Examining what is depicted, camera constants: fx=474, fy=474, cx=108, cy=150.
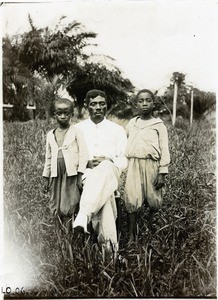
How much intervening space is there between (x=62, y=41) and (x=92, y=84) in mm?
247

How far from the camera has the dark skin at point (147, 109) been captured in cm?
208

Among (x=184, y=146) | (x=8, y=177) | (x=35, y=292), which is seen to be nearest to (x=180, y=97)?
(x=184, y=146)

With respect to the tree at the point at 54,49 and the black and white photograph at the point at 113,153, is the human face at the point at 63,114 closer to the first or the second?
the black and white photograph at the point at 113,153

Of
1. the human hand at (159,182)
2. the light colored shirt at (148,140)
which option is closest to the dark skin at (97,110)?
the light colored shirt at (148,140)

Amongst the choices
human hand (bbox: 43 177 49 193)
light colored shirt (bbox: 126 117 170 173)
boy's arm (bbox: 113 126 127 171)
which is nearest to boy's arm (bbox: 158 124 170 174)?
light colored shirt (bbox: 126 117 170 173)

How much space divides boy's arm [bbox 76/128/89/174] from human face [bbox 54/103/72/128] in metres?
0.06

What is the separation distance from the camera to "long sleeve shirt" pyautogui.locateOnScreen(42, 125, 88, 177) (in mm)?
2061

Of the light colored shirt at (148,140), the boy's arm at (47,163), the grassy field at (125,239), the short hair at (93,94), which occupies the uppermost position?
the short hair at (93,94)

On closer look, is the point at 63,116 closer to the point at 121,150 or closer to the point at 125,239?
the point at 121,150

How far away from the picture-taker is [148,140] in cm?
206

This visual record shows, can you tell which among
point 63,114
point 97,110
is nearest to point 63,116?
point 63,114

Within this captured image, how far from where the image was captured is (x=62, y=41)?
7.02 feet

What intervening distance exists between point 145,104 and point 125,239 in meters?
0.60

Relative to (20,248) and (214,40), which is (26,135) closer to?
(20,248)
